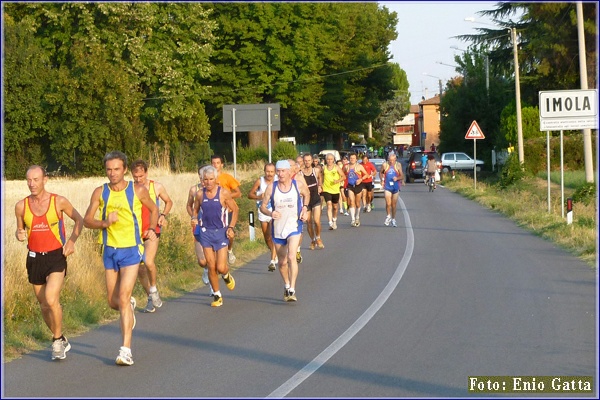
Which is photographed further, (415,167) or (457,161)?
(457,161)

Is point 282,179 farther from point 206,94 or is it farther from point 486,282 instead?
point 206,94

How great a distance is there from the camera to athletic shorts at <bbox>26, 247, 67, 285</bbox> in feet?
30.6

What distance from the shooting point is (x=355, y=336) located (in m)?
10.2

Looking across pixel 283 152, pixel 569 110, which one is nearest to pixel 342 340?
pixel 569 110

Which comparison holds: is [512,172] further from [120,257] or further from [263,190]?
[120,257]

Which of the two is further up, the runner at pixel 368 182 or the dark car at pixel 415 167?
the dark car at pixel 415 167

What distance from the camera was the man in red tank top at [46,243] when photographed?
30.6 ft

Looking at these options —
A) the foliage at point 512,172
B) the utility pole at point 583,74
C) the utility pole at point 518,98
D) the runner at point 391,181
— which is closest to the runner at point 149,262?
the runner at point 391,181

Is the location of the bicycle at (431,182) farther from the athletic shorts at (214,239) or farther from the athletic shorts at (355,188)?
the athletic shorts at (214,239)

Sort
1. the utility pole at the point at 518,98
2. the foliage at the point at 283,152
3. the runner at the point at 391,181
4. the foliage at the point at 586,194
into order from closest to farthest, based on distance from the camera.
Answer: the runner at the point at 391,181 → the foliage at the point at 586,194 → the utility pole at the point at 518,98 → the foliage at the point at 283,152

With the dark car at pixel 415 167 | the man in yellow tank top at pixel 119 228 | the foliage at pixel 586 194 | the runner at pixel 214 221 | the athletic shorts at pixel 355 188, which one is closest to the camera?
the man in yellow tank top at pixel 119 228

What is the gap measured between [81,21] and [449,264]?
37586 millimetres

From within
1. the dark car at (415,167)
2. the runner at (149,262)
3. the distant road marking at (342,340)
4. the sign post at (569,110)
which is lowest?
the distant road marking at (342,340)

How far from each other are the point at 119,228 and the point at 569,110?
634 inches
